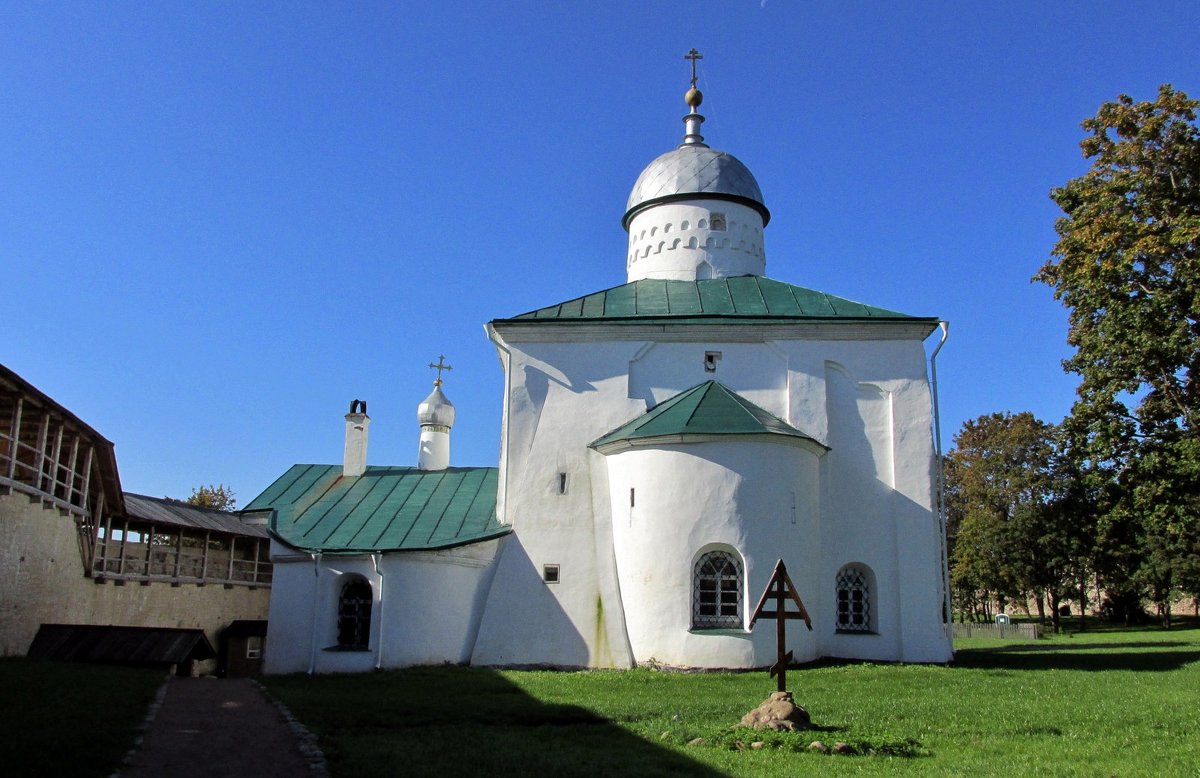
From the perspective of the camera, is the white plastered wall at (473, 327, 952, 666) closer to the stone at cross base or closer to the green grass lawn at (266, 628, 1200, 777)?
the green grass lawn at (266, 628, 1200, 777)

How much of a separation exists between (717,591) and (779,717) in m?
7.49

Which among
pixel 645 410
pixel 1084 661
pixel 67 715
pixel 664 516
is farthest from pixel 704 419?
pixel 67 715

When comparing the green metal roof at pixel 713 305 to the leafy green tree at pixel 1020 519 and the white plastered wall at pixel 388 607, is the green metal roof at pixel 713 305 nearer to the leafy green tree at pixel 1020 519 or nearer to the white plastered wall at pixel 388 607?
the white plastered wall at pixel 388 607

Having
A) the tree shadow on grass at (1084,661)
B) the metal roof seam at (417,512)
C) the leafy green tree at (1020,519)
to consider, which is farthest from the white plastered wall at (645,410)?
the leafy green tree at (1020,519)

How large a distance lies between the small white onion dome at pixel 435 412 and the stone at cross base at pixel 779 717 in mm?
18377

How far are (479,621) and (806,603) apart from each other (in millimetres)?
6281

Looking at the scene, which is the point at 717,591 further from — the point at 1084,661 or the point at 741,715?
the point at 1084,661

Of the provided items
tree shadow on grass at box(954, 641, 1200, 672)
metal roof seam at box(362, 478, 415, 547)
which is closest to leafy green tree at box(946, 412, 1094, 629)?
tree shadow on grass at box(954, 641, 1200, 672)

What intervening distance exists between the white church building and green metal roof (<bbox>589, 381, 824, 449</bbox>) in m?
0.06

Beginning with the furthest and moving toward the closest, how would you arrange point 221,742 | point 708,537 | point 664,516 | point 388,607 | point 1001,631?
point 1001,631 → point 388,607 → point 664,516 → point 708,537 → point 221,742

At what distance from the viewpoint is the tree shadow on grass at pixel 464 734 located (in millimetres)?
7953

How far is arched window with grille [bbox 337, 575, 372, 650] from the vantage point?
61.1ft

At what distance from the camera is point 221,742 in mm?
9109

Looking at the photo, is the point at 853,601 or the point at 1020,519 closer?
the point at 853,601
